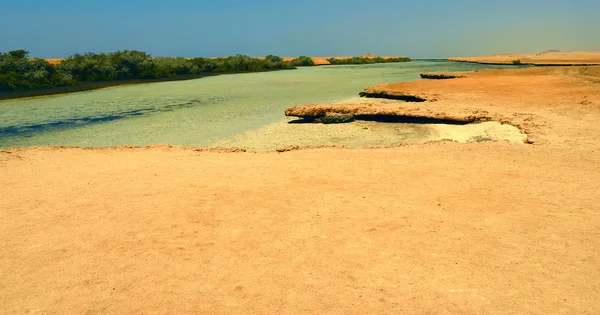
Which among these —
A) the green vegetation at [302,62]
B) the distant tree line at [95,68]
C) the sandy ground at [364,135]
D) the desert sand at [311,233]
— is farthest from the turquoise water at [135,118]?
the green vegetation at [302,62]

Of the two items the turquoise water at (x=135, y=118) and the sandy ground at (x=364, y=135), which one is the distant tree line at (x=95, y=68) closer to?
the turquoise water at (x=135, y=118)

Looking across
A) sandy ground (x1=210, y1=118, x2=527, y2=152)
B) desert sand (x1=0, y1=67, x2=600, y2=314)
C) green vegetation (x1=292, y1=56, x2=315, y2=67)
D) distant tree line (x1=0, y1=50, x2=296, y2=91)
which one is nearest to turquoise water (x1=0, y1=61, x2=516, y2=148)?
sandy ground (x1=210, y1=118, x2=527, y2=152)

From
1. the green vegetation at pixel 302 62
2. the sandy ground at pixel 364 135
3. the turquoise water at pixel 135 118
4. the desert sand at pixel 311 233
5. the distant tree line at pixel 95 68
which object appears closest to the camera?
the desert sand at pixel 311 233

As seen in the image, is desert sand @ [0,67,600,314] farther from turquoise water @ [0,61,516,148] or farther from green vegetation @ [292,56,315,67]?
green vegetation @ [292,56,315,67]

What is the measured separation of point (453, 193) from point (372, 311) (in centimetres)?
382

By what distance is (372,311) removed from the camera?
3.95 meters

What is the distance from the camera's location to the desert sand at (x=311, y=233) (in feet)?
13.9

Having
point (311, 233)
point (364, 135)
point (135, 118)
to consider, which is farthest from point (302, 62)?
point (311, 233)

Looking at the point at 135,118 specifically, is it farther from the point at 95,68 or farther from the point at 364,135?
the point at 95,68

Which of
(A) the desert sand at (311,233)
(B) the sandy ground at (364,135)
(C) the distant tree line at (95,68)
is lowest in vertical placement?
(A) the desert sand at (311,233)

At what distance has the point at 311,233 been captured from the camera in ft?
18.7

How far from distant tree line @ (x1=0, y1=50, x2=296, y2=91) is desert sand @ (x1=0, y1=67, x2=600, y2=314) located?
1149 inches

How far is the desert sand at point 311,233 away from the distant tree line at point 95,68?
29181 millimetres

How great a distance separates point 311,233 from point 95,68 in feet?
149
